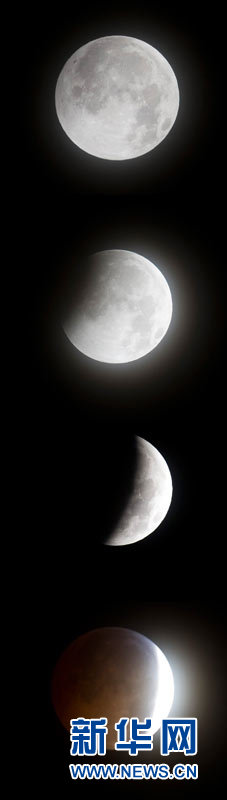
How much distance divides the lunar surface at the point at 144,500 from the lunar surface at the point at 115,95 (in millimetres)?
1999

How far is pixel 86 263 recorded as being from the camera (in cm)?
364

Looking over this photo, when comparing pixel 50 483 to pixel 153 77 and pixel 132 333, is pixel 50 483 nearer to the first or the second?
pixel 132 333

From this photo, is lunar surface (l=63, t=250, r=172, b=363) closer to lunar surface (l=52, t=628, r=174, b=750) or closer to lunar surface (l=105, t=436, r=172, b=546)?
lunar surface (l=105, t=436, r=172, b=546)

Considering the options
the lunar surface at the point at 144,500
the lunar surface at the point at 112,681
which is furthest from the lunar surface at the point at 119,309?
the lunar surface at the point at 112,681

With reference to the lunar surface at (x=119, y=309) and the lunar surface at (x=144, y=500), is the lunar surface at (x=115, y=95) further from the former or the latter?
the lunar surface at (x=144, y=500)

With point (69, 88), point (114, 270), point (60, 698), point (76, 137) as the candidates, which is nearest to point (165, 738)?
point (60, 698)

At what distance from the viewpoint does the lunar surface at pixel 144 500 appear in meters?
3.70

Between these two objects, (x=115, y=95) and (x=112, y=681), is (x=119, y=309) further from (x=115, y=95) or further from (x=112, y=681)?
(x=112, y=681)

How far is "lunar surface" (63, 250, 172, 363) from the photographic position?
3484mm

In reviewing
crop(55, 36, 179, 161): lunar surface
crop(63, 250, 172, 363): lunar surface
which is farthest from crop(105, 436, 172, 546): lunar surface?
crop(55, 36, 179, 161): lunar surface

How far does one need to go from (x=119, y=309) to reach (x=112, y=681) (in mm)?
2395

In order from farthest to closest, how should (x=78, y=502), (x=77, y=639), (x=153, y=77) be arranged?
1. (x=77, y=639)
2. (x=78, y=502)
3. (x=153, y=77)

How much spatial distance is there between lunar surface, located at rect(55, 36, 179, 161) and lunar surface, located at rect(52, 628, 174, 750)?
3365 mm

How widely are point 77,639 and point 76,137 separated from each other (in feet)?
11.5
